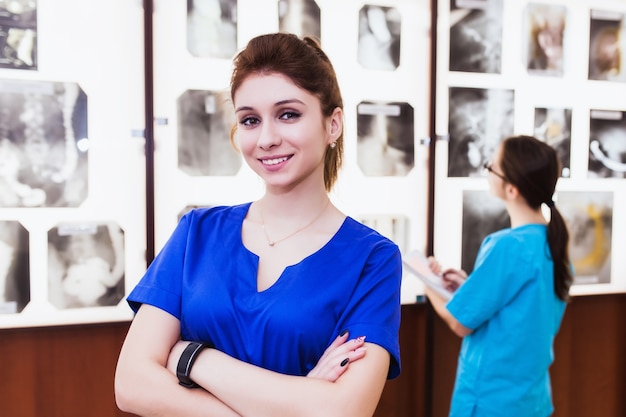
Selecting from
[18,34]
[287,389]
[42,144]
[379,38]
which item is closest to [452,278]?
[379,38]

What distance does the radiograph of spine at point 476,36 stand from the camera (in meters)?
1.91

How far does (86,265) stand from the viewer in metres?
1.62

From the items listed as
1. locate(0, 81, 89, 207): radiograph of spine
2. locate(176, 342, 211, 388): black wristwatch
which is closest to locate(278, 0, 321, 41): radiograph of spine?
locate(0, 81, 89, 207): radiograph of spine

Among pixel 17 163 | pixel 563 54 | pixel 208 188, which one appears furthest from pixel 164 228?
pixel 563 54

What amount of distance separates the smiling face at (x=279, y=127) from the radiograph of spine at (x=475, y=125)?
1.04m

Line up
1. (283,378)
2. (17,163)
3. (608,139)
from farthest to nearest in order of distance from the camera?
1. (608,139)
2. (17,163)
3. (283,378)

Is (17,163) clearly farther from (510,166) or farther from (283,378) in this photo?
(510,166)

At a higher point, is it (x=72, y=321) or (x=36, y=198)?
(x=36, y=198)

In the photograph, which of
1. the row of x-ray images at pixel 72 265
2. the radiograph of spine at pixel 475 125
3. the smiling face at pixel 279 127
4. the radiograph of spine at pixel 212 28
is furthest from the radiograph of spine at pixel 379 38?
the smiling face at pixel 279 127

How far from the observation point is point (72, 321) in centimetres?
160

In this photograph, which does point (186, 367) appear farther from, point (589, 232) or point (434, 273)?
point (589, 232)

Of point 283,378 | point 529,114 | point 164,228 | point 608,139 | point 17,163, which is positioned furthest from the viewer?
point 608,139

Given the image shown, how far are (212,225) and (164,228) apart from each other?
1.91ft

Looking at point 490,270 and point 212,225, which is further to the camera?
point 490,270
